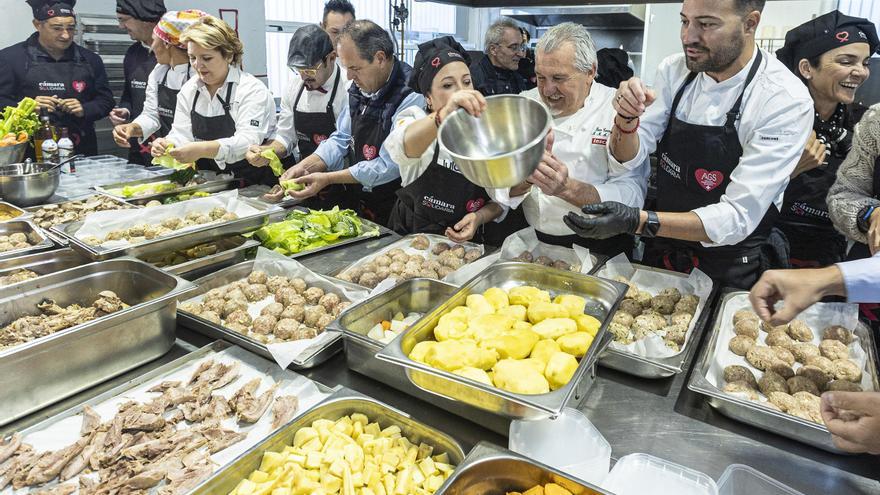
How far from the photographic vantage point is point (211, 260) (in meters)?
2.37

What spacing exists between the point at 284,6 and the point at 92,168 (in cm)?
415

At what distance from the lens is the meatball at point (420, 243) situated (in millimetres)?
2615

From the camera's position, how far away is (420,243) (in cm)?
263

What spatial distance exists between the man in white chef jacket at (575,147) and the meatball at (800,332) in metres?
0.90

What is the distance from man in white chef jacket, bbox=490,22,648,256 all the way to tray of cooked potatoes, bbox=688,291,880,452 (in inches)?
29.4

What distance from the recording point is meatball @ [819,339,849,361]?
163 cm

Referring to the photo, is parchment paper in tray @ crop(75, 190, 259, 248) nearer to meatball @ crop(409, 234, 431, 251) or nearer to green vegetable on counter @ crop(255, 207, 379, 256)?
green vegetable on counter @ crop(255, 207, 379, 256)

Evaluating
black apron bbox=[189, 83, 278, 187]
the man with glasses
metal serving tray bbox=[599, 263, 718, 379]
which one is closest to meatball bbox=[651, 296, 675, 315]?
metal serving tray bbox=[599, 263, 718, 379]

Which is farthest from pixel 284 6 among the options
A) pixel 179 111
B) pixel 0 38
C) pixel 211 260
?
pixel 211 260

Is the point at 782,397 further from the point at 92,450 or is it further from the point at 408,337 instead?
the point at 92,450

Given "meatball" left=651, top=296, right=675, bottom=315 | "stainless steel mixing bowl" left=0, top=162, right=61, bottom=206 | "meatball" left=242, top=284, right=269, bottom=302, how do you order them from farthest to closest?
"stainless steel mixing bowl" left=0, top=162, right=61, bottom=206 → "meatball" left=242, top=284, right=269, bottom=302 → "meatball" left=651, top=296, right=675, bottom=315

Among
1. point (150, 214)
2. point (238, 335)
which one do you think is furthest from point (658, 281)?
point (150, 214)

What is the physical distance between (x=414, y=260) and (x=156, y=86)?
331 centimetres

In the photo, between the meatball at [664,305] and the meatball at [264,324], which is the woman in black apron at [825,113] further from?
the meatball at [264,324]
